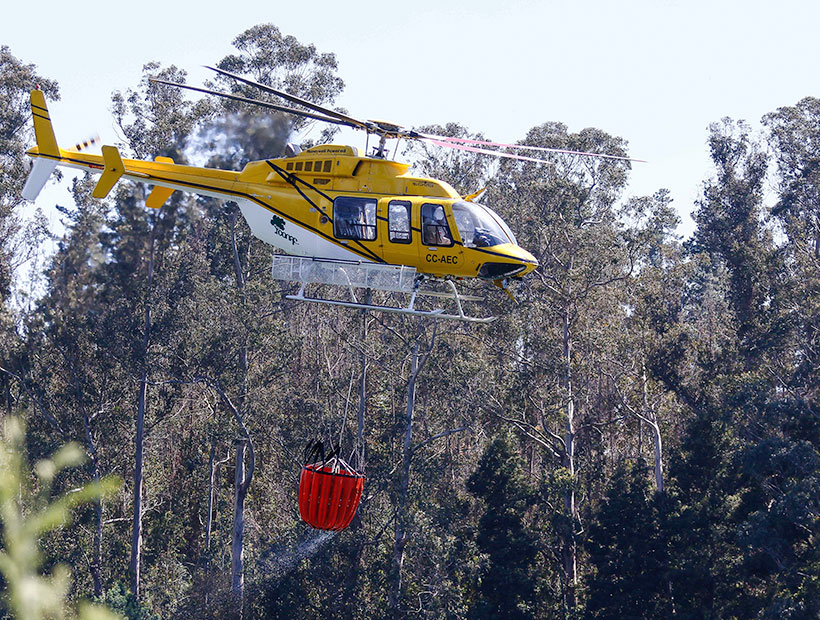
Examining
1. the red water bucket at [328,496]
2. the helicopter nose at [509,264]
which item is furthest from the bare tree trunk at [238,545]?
the helicopter nose at [509,264]

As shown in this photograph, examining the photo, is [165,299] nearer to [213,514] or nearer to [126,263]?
[126,263]

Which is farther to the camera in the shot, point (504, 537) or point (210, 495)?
point (210, 495)

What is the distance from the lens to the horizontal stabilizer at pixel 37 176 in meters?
15.0

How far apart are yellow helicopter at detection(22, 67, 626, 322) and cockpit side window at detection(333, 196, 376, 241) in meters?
0.01

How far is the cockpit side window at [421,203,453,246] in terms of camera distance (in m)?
13.2

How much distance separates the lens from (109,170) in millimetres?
14430

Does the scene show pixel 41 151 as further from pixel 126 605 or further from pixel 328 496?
pixel 126 605

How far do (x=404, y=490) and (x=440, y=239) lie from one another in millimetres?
12743

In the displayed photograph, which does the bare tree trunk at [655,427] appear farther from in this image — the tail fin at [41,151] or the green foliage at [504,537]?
the tail fin at [41,151]

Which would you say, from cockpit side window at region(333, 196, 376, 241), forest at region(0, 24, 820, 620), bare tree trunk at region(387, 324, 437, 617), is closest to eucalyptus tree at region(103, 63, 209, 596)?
forest at region(0, 24, 820, 620)

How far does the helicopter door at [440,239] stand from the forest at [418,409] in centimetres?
836

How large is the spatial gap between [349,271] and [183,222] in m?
12.5

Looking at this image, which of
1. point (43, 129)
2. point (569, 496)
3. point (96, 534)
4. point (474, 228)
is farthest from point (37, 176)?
point (96, 534)

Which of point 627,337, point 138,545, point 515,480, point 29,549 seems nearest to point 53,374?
point 138,545
